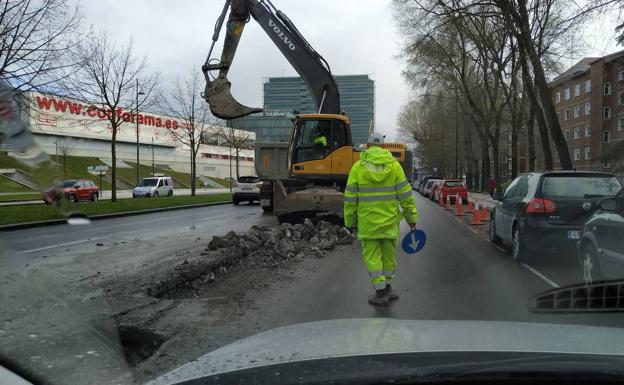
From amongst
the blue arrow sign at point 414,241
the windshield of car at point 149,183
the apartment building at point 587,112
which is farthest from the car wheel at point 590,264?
the apartment building at point 587,112

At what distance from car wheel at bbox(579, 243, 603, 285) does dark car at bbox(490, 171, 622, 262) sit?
1.69 meters

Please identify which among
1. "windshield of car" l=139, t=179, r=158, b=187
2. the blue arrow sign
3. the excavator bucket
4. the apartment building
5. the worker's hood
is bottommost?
the blue arrow sign

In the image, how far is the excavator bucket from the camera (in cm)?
1280

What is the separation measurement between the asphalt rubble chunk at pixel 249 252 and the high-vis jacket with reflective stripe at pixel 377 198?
8.15 ft

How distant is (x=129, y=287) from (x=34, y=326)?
1.91 m

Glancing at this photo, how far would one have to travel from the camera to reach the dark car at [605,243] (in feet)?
19.3

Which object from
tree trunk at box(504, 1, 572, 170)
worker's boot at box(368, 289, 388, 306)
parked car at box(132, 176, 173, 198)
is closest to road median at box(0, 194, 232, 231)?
worker's boot at box(368, 289, 388, 306)

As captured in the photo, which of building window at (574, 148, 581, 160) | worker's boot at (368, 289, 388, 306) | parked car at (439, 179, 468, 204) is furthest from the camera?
building window at (574, 148, 581, 160)

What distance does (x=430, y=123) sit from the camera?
70.2 meters

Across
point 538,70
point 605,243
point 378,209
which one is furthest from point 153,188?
point 605,243

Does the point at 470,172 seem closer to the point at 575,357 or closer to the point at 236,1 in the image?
the point at 236,1

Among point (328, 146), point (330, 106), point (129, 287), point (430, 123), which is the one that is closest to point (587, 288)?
point (129, 287)

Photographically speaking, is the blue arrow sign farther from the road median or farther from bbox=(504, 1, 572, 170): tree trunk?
bbox=(504, 1, 572, 170): tree trunk

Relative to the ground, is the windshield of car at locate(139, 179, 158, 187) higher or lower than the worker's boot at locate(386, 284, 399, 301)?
higher
